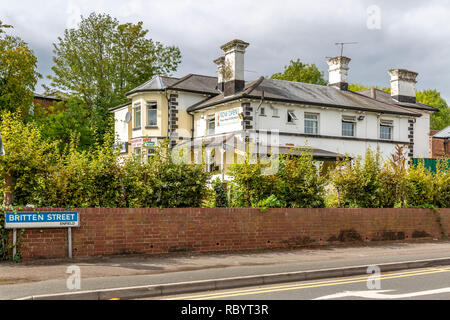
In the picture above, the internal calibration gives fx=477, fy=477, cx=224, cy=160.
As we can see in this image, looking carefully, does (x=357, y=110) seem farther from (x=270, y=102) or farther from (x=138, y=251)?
(x=138, y=251)

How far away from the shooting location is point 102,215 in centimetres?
1148

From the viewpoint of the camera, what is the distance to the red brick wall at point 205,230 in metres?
11.2

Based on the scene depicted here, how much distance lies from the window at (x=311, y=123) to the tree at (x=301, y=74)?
24.8 m

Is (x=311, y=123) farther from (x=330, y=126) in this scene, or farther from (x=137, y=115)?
(x=137, y=115)

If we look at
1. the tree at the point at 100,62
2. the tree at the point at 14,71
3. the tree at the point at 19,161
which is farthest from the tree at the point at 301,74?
the tree at the point at 19,161

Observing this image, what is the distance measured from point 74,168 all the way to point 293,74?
4574 centimetres

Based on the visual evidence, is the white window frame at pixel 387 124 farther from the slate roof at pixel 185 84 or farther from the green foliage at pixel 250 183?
the green foliage at pixel 250 183

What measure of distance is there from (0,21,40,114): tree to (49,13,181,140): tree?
1126 centimetres

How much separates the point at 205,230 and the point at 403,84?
28899 mm

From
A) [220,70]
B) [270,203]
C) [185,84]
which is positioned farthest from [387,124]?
[270,203]

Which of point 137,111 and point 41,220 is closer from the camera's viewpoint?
point 41,220

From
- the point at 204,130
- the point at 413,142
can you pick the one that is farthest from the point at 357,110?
the point at 204,130

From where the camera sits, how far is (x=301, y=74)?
5428 cm

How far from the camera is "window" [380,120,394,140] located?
32.6m
